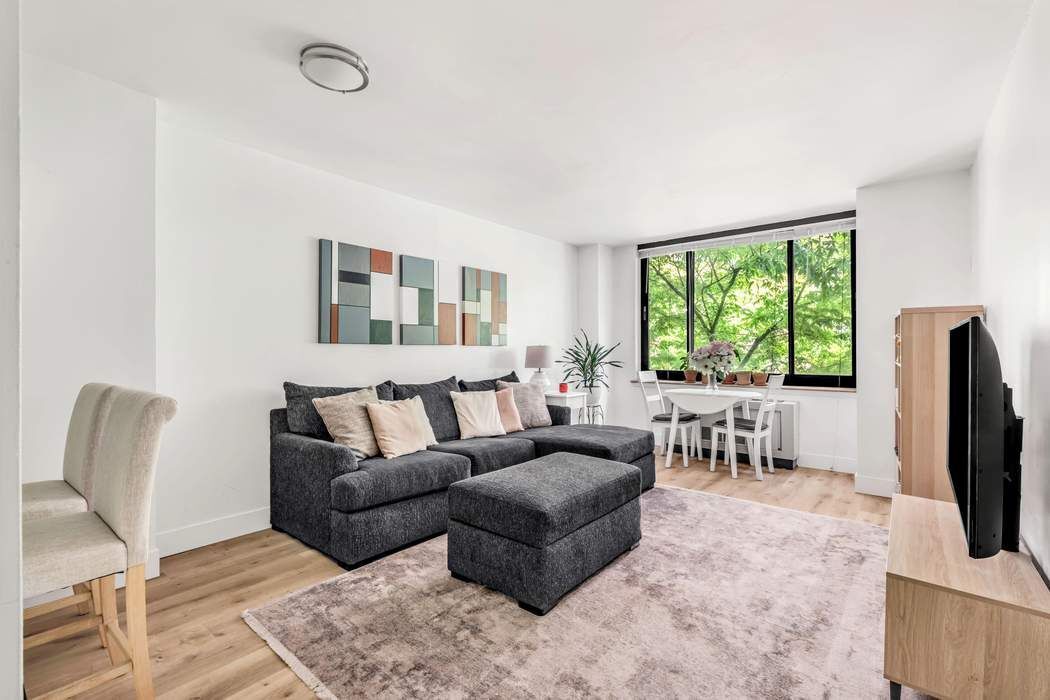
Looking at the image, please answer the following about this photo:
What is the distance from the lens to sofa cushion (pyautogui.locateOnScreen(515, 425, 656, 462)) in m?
3.61

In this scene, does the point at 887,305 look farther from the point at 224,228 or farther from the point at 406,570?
the point at 224,228

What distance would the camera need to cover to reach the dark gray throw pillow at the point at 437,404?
147 inches

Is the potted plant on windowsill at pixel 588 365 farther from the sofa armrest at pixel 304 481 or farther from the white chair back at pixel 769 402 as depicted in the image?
the sofa armrest at pixel 304 481

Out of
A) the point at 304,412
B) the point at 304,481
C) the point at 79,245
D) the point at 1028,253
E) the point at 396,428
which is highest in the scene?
the point at 79,245

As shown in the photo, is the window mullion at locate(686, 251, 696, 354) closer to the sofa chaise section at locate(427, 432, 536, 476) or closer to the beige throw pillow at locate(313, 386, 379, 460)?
the sofa chaise section at locate(427, 432, 536, 476)

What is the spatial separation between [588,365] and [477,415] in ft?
6.87

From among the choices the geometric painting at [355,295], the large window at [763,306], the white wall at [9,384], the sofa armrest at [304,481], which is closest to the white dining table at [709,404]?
the large window at [763,306]

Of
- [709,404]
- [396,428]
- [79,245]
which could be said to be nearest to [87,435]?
[79,245]

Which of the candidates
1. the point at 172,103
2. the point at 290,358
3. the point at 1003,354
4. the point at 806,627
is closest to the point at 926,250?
the point at 1003,354

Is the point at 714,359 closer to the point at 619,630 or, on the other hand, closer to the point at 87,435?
the point at 619,630

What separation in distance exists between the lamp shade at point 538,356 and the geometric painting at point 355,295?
151cm

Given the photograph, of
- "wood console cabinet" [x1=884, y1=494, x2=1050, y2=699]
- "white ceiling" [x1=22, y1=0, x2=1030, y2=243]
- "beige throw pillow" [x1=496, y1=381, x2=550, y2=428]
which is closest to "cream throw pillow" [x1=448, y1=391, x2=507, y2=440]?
"beige throw pillow" [x1=496, y1=381, x2=550, y2=428]

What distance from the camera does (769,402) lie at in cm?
445

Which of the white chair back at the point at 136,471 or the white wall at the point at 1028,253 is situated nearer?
the white chair back at the point at 136,471
